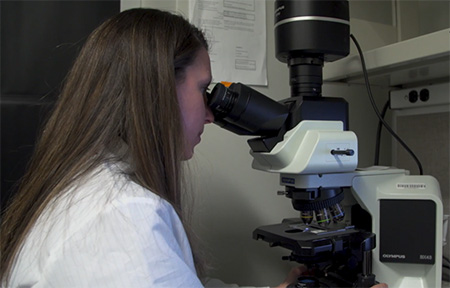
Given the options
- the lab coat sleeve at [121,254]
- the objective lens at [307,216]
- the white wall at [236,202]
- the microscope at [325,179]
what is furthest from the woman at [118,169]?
the white wall at [236,202]

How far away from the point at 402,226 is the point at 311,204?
0.24 m

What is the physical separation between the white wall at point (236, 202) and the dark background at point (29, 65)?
0.66ft

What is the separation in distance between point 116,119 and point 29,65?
0.65 m

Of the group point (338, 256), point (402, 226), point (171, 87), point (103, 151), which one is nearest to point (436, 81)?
point (402, 226)

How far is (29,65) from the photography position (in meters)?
1.12

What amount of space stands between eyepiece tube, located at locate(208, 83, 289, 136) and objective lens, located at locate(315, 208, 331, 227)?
21 centimetres

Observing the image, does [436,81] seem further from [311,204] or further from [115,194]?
[115,194]

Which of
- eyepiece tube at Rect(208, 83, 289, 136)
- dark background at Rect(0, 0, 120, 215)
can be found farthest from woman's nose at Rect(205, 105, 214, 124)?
dark background at Rect(0, 0, 120, 215)

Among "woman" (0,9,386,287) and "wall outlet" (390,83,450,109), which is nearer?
"woman" (0,9,386,287)

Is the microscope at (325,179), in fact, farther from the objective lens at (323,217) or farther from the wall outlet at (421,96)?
the wall outlet at (421,96)

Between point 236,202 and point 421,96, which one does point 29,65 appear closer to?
point 236,202

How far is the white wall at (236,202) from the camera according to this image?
120 cm

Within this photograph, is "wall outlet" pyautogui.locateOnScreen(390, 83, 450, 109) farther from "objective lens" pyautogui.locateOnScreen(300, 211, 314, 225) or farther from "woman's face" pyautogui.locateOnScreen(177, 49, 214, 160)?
"woman's face" pyautogui.locateOnScreen(177, 49, 214, 160)

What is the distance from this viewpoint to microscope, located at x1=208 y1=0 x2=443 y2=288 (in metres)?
0.79
